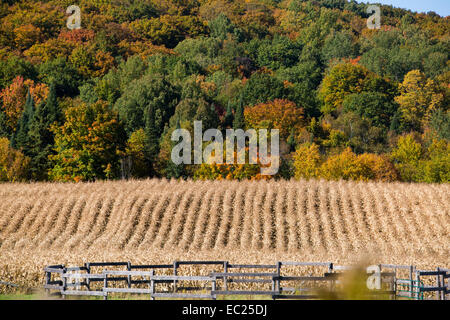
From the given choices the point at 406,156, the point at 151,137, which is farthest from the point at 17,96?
the point at 406,156

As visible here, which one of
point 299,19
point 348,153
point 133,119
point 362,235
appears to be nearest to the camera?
point 362,235

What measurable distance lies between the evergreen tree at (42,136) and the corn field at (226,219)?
74.1 ft

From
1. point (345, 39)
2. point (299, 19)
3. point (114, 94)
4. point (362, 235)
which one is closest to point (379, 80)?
point (345, 39)

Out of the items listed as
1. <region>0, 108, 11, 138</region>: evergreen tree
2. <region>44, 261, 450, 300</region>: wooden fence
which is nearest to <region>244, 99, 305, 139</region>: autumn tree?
<region>0, 108, 11, 138</region>: evergreen tree

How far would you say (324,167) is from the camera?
74.9 meters

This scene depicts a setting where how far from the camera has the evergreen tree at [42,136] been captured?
71.9 metres

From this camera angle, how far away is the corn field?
36438mm

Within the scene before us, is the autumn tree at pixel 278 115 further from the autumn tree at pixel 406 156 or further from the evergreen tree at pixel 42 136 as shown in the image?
the evergreen tree at pixel 42 136

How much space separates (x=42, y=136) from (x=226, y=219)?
3868 centimetres

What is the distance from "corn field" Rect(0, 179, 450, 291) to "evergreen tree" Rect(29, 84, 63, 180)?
889 inches

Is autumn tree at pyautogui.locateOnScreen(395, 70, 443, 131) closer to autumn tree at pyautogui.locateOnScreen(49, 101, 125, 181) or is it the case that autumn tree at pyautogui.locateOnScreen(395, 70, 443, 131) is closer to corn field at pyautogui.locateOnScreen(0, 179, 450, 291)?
autumn tree at pyautogui.locateOnScreen(49, 101, 125, 181)

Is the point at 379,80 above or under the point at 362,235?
above

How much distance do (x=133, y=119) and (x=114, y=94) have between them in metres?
21.2

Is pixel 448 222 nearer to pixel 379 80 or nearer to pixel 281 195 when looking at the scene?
pixel 281 195
